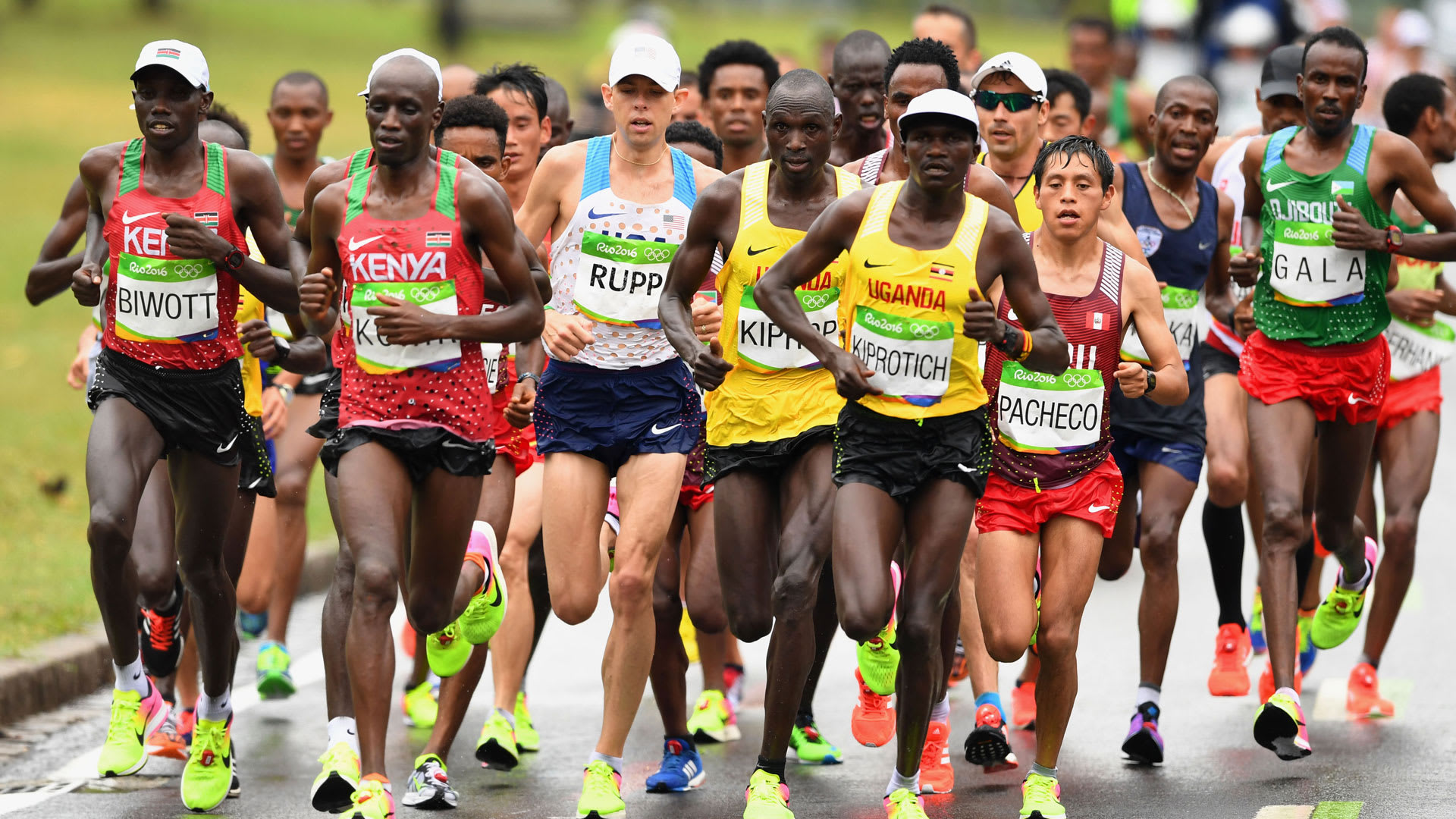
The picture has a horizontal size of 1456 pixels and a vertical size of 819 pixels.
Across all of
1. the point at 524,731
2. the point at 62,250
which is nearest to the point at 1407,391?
the point at 524,731

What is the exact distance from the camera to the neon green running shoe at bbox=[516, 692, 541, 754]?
9.23m

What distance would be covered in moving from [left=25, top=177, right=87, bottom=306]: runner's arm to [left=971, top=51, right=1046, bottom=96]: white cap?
375 cm

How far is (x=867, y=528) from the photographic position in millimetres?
7391

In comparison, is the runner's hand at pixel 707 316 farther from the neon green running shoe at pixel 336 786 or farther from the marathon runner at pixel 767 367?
the neon green running shoe at pixel 336 786

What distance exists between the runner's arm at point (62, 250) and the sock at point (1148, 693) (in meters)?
4.55

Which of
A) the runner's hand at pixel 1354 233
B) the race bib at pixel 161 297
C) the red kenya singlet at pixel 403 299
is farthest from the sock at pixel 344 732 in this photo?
the runner's hand at pixel 1354 233

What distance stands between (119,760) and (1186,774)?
412cm

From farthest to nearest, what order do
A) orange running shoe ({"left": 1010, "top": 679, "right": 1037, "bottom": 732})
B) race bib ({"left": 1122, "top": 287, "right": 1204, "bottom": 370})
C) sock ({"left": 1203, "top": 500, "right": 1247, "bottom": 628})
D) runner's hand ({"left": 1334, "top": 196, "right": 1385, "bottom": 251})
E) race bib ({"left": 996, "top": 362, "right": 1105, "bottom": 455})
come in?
sock ({"left": 1203, "top": 500, "right": 1247, "bottom": 628}) < orange running shoe ({"left": 1010, "top": 679, "right": 1037, "bottom": 732}) < race bib ({"left": 1122, "top": 287, "right": 1204, "bottom": 370}) < runner's hand ({"left": 1334, "top": 196, "right": 1385, "bottom": 251}) < race bib ({"left": 996, "top": 362, "right": 1105, "bottom": 455})

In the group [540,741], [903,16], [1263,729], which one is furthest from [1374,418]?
[903,16]

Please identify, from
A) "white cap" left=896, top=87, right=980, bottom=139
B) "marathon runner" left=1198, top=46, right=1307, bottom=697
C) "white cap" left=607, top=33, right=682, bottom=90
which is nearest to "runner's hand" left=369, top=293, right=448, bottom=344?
"white cap" left=607, top=33, right=682, bottom=90

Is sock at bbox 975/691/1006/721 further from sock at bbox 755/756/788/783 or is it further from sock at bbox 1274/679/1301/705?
sock at bbox 755/756/788/783

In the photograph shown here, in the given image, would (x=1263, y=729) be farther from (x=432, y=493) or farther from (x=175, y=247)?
(x=175, y=247)

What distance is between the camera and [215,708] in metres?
8.33

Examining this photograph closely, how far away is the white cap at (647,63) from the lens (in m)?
8.46
